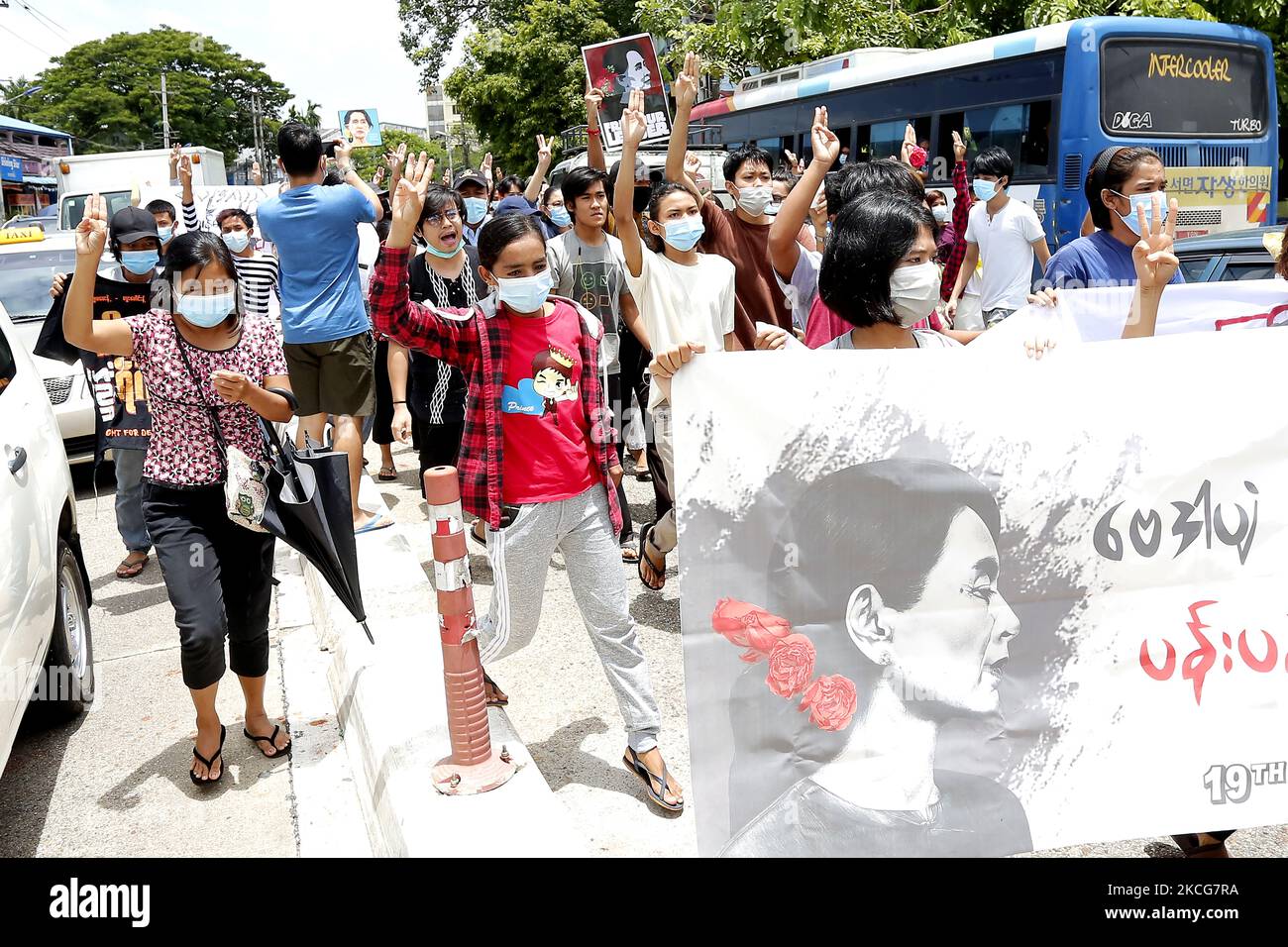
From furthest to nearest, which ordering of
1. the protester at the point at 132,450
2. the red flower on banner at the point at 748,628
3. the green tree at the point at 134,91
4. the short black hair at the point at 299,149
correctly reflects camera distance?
1. the green tree at the point at 134,91
2. the protester at the point at 132,450
3. the short black hair at the point at 299,149
4. the red flower on banner at the point at 748,628

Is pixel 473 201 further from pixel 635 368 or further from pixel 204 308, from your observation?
pixel 204 308

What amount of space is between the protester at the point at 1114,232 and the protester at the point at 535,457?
1.67 m

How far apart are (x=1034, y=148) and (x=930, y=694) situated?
32.9ft

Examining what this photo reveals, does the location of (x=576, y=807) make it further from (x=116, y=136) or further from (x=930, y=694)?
(x=116, y=136)

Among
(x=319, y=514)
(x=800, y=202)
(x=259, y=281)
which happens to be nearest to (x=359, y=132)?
(x=259, y=281)

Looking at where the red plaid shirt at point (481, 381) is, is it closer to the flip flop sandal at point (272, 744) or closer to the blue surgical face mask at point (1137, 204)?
the flip flop sandal at point (272, 744)

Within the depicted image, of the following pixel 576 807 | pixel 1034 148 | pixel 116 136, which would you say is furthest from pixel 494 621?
pixel 116 136

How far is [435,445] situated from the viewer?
568 cm

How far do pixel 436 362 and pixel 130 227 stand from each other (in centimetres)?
168

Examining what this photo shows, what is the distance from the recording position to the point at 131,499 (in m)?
6.10

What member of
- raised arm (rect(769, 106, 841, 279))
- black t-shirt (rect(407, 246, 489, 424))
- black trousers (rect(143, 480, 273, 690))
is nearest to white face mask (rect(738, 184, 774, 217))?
raised arm (rect(769, 106, 841, 279))

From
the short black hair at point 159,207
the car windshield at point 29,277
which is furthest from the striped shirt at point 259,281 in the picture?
the car windshield at point 29,277

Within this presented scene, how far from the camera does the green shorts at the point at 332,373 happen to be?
583cm

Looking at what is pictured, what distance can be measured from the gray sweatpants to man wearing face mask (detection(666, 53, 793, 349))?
1756mm
